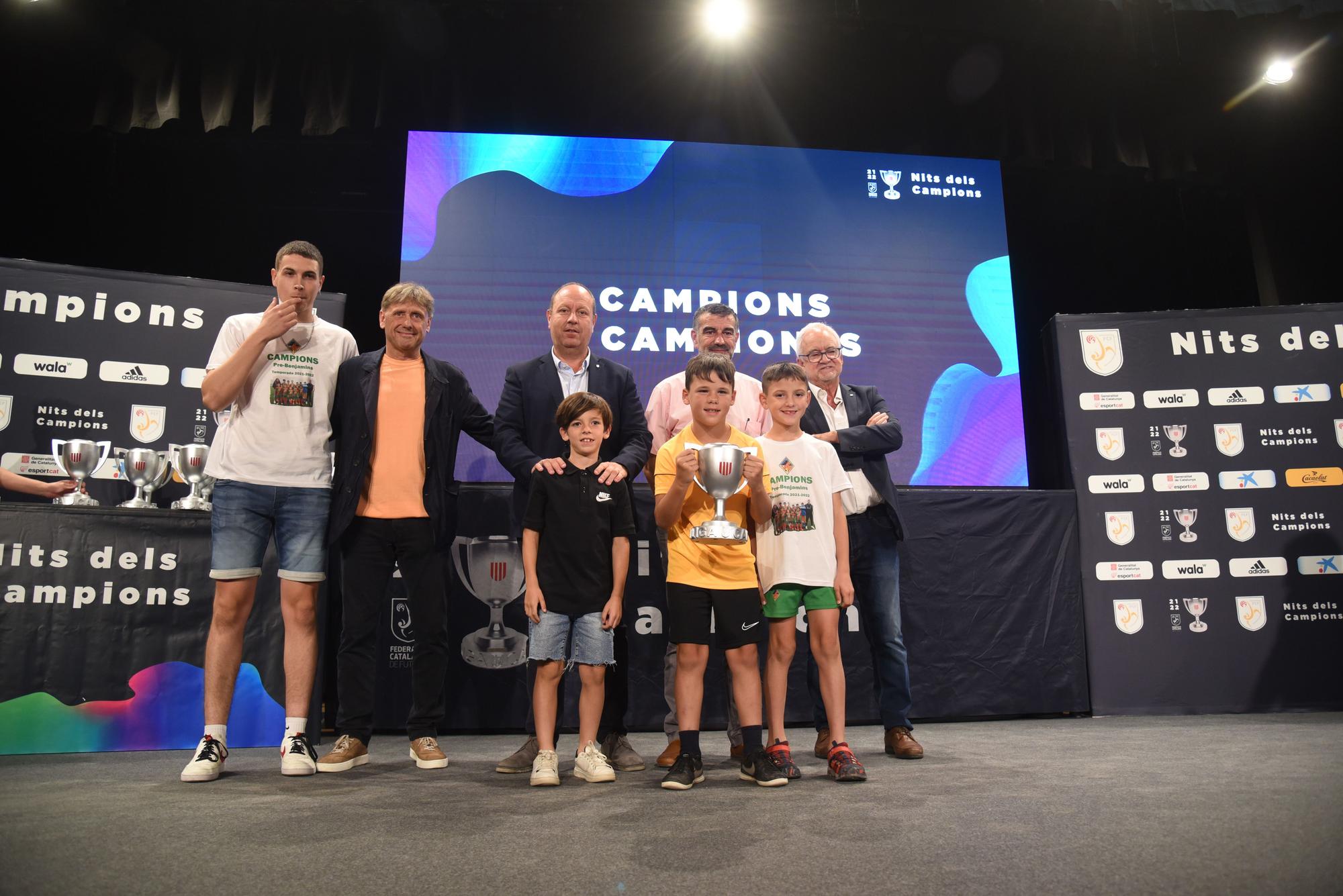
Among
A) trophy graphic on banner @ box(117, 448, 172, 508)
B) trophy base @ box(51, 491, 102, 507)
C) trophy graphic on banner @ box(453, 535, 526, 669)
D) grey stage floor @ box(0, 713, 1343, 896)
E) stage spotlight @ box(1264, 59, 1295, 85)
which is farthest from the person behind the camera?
stage spotlight @ box(1264, 59, 1295, 85)

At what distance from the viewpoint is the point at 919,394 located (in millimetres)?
5246

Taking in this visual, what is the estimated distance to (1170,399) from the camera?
446 cm

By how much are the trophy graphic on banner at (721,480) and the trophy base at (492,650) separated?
1.61 metres

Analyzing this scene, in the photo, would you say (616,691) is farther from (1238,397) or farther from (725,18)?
(725,18)

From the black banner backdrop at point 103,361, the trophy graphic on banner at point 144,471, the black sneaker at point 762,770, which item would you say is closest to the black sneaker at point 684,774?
the black sneaker at point 762,770

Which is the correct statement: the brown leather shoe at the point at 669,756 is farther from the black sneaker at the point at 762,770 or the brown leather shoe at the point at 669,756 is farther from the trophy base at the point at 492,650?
the trophy base at the point at 492,650

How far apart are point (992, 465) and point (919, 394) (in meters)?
0.62

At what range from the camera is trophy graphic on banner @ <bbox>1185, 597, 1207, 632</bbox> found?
165 inches

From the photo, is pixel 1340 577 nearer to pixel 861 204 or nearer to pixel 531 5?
pixel 861 204

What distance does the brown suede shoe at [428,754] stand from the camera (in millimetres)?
2670

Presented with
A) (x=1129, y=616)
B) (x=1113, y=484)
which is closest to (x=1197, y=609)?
(x=1129, y=616)

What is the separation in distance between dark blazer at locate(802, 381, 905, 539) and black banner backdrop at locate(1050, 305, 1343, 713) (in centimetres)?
174

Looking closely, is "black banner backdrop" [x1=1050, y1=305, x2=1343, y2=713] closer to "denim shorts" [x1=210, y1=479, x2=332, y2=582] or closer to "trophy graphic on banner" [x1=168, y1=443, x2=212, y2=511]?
"denim shorts" [x1=210, y1=479, x2=332, y2=582]

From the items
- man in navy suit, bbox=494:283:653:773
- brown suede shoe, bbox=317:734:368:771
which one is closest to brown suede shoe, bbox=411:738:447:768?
brown suede shoe, bbox=317:734:368:771
